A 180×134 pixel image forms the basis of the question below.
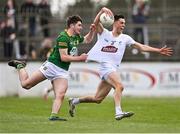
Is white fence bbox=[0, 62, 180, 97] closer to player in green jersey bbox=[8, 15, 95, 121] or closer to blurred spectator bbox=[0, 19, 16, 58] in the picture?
blurred spectator bbox=[0, 19, 16, 58]

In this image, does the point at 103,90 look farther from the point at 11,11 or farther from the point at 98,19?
the point at 11,11

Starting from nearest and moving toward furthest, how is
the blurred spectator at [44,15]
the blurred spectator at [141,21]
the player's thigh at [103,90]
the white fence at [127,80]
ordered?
1. the player's thigh at [103,90]
2. the white fence at [127,80]
3. the blurred spectator at [44,15]
4. the blurred spectator at [141,21]

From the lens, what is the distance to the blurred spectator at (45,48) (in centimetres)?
2910

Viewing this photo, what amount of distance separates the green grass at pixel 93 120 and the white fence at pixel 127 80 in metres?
6.73

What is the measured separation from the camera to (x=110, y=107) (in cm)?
2352

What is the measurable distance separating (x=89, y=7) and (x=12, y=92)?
5.27m

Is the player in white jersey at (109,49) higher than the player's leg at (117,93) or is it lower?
higher

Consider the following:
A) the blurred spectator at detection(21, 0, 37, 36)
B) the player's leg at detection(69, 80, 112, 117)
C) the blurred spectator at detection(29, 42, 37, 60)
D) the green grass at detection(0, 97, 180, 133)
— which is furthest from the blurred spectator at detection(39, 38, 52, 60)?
the player's leg at detection(69, 80, 112, 117)

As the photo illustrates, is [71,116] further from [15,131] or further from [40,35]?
[40,35]

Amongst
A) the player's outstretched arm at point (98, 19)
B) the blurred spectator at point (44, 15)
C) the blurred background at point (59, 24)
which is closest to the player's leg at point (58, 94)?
the player's outstretched arm at point (98, 19)

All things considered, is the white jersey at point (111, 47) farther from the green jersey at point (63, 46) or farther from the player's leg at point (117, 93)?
the green jersey at point (63, 46)

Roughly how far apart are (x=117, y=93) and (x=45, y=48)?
1213 cm

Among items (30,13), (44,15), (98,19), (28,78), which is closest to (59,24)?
(44,15)

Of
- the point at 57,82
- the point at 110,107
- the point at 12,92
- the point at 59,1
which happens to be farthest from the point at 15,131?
the point at 59,1
